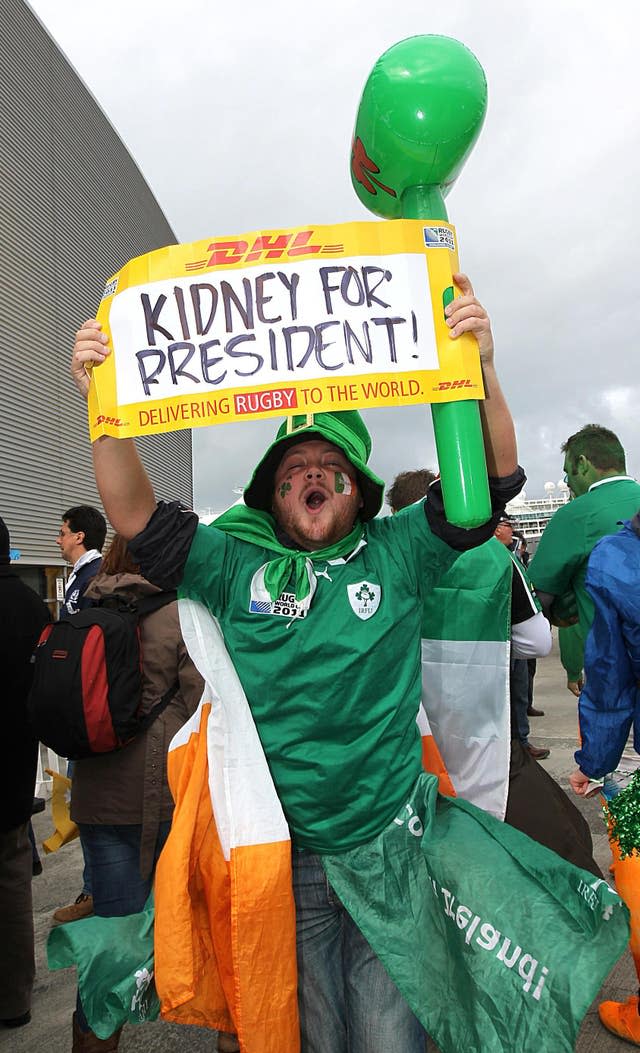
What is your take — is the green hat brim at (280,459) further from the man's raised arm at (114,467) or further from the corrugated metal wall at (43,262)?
the corrugated metal wall at (43,262)

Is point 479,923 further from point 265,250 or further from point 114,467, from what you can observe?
point 265,250

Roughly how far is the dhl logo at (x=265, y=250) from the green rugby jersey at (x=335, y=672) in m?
0.63

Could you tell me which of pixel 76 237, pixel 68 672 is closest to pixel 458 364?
pixel 68 672

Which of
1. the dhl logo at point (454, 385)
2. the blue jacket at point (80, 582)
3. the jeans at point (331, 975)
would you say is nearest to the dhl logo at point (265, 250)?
the dhl logo at point (454, 385)

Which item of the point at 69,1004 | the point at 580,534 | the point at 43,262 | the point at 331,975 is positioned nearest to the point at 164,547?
the point at 331,975

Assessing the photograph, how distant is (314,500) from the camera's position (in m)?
1.93

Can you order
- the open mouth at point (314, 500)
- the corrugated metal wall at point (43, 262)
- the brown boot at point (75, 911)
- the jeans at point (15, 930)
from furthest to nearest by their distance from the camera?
the corrugated metal wall at point (43, 262) → the brown boot at point (75, 911) → the jeans at point (15, 930) → the open mouth at point (314, 500)

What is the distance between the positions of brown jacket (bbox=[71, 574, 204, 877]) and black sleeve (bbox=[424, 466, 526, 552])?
3.82 ft

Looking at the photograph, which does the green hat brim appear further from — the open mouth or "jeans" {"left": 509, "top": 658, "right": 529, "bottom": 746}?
"jeans" {"left": 509, "top": 658, "right": 529, "bottom": 746}

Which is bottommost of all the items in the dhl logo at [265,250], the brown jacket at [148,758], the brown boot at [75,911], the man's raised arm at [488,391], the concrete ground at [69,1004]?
the concrete ground at [69,1004]

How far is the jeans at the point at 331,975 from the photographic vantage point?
1.73m

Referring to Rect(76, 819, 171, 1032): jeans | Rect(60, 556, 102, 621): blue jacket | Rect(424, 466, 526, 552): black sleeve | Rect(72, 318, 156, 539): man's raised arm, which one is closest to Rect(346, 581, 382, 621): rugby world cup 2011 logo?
Rect(424, 466, 526, 552): black sleeve

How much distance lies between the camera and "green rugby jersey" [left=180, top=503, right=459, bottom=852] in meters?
1.74

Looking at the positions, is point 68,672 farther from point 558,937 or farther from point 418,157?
point 418,157
